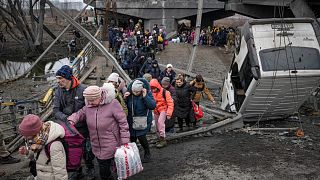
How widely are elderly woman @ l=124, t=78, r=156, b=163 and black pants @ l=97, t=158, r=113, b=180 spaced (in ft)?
3.48

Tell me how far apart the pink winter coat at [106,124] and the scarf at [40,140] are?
0.87m

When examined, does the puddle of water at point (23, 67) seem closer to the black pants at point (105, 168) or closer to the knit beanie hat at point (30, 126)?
the black pants at point (105, 168)

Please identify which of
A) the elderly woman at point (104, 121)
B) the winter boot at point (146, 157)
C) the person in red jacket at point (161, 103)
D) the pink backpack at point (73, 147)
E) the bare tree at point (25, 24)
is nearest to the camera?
the pink backpack at point (73, 147)

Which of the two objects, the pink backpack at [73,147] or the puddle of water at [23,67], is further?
the puddle of water at [23,67]

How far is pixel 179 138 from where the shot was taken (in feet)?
27.6

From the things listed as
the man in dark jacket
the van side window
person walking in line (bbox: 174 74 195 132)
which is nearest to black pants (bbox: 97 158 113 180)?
the man in dark jacket

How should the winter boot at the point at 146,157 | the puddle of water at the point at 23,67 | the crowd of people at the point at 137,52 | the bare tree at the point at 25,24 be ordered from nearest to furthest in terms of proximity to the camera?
the winter boot at the point at 146,157, the crowd of people at the point at 137,52, the puddle of water at the point at 23,67, the bare tree at the point at 25,24

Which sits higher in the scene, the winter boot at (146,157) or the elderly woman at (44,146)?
the elderly woman at (44,146)

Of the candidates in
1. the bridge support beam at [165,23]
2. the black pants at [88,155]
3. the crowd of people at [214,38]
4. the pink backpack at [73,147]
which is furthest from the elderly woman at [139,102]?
the bridge support beam at [165,23]

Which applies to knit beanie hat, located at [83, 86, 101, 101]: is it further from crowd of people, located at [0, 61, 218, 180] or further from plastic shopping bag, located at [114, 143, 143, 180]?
plastic shopping bag, located at [114, 143, 143, 180]

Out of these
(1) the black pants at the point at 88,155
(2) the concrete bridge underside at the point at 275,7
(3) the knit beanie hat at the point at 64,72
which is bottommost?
(1) the black pants at the point at 88,155

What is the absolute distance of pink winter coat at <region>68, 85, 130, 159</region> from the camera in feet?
17.4

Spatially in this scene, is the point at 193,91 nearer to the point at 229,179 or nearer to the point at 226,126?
the point at 226,126

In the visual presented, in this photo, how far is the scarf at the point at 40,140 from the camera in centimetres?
445
